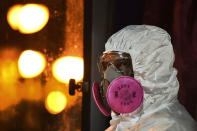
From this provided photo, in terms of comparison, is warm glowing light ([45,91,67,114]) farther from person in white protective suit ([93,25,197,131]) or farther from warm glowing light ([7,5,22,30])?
person in white protective suit ([93,25,197,131])

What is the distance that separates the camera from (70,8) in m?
2.09

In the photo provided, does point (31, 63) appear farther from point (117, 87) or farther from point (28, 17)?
point (117, 87)

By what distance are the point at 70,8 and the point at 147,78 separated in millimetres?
1074

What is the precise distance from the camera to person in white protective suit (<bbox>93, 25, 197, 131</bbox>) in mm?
1148

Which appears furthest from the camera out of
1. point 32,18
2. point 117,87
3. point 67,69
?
point 32,18

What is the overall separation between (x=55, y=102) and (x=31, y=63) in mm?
418

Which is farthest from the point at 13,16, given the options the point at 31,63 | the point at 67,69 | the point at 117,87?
the point at 117,87

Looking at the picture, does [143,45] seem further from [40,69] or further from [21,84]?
[21,84]

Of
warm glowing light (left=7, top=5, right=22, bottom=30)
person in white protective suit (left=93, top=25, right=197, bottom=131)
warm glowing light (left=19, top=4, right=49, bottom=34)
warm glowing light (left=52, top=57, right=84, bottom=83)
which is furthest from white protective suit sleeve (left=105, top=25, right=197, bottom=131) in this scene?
warm glowing light (left=7, top=5, right=22, bottom=30)

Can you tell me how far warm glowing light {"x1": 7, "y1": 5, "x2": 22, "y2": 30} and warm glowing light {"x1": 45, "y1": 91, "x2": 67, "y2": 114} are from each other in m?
0.68

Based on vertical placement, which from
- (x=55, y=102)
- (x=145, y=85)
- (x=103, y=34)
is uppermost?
(x=103, y=34)

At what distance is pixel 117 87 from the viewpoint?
A: 115 cm

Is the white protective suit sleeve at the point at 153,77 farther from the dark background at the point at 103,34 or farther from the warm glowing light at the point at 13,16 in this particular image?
the warm glowing light at the point at 13,16

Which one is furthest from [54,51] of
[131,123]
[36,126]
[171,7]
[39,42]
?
[131,123]
